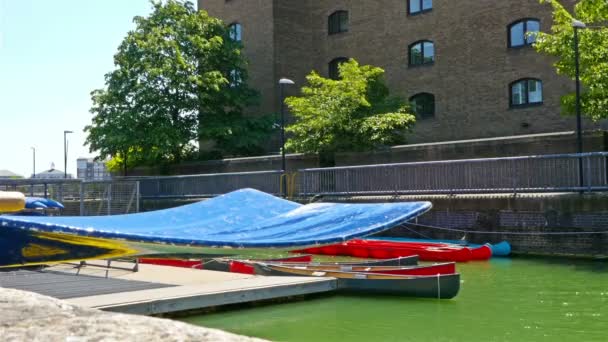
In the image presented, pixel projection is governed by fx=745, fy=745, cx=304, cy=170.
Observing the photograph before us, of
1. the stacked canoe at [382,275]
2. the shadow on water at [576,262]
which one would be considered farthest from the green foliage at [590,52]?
the stacked canoe at [382,275]

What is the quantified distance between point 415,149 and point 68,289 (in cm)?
1915

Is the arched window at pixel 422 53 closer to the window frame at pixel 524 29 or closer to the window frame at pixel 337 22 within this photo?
the window frame at pixel 524 29

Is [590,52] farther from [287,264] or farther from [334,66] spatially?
[334,66]

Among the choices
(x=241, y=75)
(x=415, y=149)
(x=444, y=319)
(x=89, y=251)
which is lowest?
(x=444, y=319)

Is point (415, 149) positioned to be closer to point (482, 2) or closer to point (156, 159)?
point (482, 2)

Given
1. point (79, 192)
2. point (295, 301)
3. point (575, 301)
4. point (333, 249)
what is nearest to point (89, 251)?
point (295, 301)

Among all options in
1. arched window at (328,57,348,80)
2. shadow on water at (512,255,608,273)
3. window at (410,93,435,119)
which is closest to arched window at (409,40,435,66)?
window at (410,93,435,119)

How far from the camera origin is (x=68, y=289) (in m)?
13.9

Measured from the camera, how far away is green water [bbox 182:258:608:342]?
11.5 meters

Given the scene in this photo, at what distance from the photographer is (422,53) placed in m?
40.8

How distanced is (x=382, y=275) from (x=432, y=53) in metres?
27.0

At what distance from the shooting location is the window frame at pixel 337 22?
44812 millimetres

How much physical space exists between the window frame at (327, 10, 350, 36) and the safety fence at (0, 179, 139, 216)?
735 inches

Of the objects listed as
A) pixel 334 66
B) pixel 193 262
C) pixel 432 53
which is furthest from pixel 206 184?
pixel 193 262
